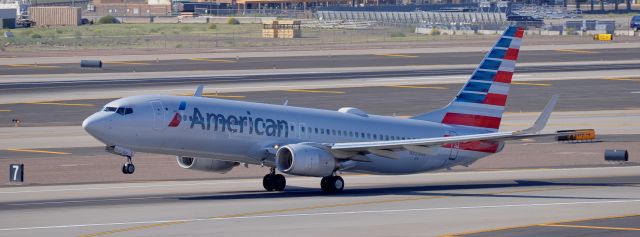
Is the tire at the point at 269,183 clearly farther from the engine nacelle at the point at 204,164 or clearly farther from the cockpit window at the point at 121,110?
the cockpit window at the point at 121,110

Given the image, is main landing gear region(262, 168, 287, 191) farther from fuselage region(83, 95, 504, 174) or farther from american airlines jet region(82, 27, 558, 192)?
fuselage region(83, 95, 504, 174)

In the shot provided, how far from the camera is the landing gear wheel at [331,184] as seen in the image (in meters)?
53.1

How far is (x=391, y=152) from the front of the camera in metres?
54.2

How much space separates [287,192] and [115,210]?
31.8 feet

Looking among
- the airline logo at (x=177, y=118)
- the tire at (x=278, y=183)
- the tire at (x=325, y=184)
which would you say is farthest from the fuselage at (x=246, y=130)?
the tire at (x=325, y=184)

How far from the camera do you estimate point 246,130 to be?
5219 centimetres

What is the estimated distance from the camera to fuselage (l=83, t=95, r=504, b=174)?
1962 inches

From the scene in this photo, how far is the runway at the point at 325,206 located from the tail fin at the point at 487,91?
290 cm

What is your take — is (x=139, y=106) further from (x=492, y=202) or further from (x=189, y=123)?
(x=492, y=202)

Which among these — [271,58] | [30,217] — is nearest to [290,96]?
[271,58]

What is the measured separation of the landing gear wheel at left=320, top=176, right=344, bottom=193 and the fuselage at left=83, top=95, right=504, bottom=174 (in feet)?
4.94

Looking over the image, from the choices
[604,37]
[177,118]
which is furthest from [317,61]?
[177,118]

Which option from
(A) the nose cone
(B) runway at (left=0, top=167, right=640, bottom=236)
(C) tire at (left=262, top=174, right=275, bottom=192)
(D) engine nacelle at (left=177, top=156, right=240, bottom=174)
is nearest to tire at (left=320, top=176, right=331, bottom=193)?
(B) runway at (left=0, top=167, right=640, bottom=236)

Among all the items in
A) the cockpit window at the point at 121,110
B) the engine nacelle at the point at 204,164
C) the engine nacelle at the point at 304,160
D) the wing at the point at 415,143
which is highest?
the cockpit window at the point at 121,110
